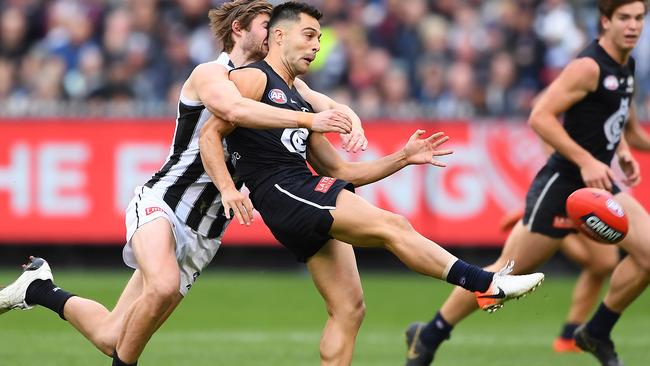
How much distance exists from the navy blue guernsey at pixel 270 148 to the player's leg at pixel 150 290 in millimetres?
612

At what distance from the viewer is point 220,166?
722 centimetres

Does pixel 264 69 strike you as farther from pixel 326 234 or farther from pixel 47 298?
pixel 47 298

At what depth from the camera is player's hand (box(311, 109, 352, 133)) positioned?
680 centimetres

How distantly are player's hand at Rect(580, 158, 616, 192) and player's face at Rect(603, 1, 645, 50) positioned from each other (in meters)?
0.85

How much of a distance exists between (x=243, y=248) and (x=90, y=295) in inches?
122

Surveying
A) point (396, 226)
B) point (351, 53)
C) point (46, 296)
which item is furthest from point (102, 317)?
point (351, 53)

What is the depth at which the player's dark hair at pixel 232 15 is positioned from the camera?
764 cm

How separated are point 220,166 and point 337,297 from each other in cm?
100

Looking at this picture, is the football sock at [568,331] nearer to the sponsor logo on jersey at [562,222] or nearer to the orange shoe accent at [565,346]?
the orange shoe accent at [565,346]

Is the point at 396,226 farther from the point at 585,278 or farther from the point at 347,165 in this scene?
the point at 585,278

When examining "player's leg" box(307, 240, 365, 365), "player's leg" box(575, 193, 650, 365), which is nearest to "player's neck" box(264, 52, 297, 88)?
"player's leg" box(307, 240, 365, 365)

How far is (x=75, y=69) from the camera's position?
17.0m

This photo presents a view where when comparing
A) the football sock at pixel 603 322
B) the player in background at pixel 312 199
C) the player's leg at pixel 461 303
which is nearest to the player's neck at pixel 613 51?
the player's leg at pixel 461 303

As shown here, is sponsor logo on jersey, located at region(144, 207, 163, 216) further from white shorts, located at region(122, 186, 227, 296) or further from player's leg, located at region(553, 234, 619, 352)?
player's leg, located at region(553, 234, 619, 352)
